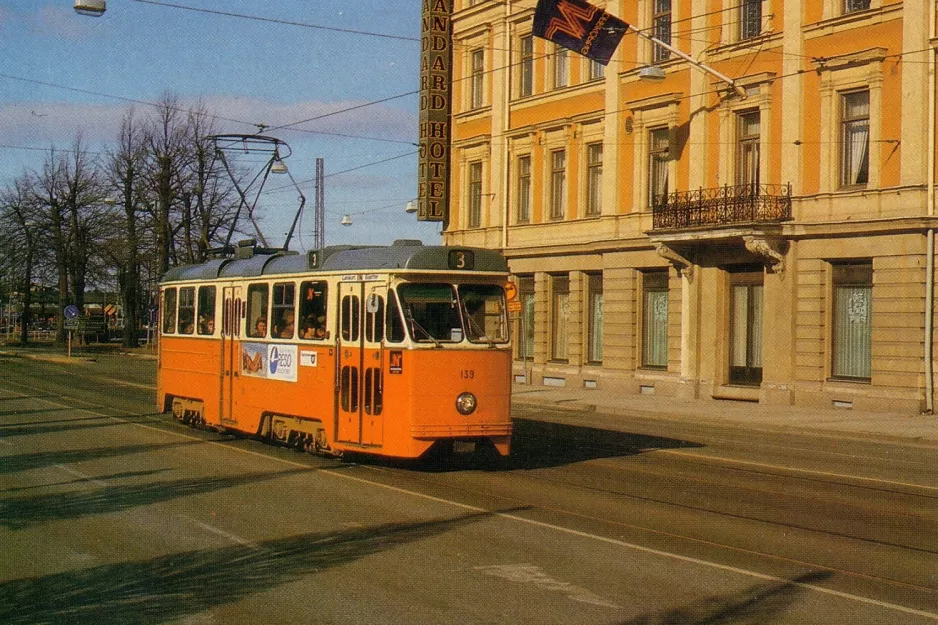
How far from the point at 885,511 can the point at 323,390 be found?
7.50m

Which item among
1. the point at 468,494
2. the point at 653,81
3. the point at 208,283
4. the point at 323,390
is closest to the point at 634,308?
the point at 653,81

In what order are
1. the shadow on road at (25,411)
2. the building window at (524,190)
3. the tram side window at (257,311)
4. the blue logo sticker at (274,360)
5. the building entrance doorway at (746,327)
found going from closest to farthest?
the blue logo sticker at (274,360)
the tram side window at (257,311)
the shadow on road at (25,411)
the building entrance doorway at (746,327)
the building window at (524,190)

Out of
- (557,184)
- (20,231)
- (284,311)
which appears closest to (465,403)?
(284,311)

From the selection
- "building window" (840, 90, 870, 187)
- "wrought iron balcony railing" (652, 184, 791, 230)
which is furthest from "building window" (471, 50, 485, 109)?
"building window" (840, 90, 870, 187)

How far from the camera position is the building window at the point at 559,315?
40.2 metres

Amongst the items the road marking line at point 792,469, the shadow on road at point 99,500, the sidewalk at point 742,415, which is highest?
the road marking line at point 792,469

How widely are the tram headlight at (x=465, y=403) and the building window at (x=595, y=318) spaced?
23553mm

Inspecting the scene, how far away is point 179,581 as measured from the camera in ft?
29.0

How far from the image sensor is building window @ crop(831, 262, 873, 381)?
29453 mm

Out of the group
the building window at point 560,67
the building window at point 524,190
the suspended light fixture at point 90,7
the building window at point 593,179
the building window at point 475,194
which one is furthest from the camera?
the building window at point 475,194

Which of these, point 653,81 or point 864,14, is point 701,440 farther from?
point 653,81

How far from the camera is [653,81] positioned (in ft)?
115

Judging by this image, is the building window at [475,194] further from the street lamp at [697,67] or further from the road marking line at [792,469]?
the road marking line at [792,469]

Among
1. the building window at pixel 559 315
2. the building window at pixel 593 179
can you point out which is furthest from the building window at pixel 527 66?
the building window at pixel 559 315
